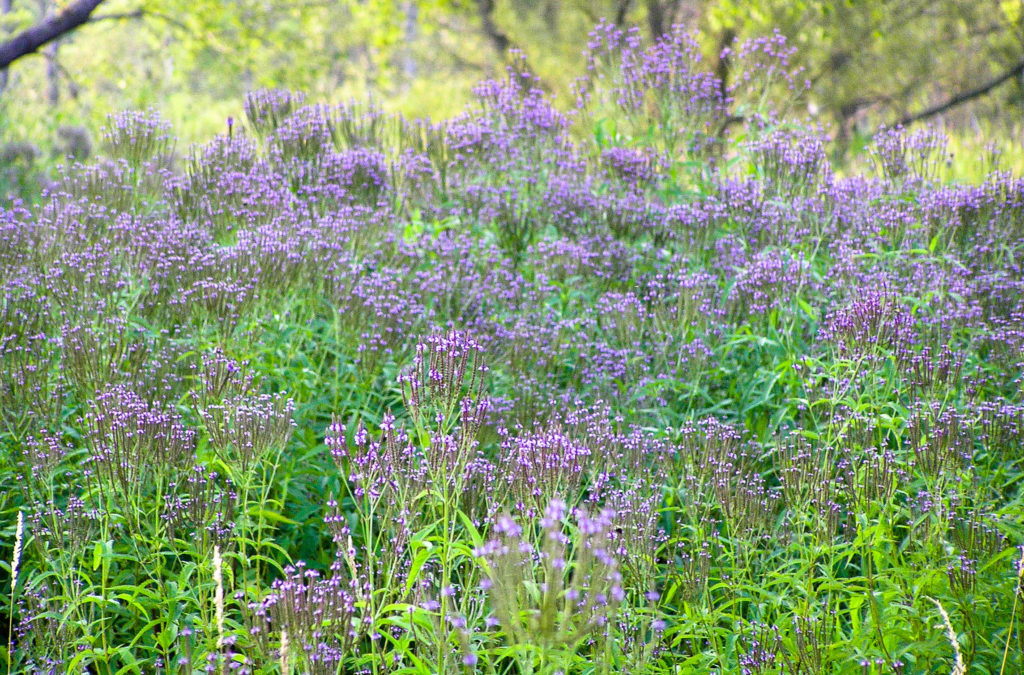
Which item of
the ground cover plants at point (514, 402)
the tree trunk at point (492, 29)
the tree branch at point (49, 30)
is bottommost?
the ground cover plants at point (514, 402)

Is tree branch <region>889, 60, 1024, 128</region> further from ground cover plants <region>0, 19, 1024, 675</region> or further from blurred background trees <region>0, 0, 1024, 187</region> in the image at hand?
ground cover plants <region>0, 19, 1024, 675</region>

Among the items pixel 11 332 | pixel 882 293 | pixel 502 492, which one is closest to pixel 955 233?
pixel 882 293

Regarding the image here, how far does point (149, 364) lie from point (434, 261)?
1.65m

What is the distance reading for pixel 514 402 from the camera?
4062mm

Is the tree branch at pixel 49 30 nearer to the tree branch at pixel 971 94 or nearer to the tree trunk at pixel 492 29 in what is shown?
the tree trunk at pixel 492 29

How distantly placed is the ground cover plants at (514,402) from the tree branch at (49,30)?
3187 mm

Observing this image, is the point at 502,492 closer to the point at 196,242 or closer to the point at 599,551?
the point at 599,551

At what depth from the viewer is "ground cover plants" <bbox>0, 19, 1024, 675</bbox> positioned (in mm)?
2842

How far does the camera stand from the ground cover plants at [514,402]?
9.32 feet

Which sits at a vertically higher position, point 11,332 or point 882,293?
point 882,293

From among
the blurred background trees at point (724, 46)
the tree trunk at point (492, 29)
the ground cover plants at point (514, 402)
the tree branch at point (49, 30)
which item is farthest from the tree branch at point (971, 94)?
the tree branch at point (49, 30)

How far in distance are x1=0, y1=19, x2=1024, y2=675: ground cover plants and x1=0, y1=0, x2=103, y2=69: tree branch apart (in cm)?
319

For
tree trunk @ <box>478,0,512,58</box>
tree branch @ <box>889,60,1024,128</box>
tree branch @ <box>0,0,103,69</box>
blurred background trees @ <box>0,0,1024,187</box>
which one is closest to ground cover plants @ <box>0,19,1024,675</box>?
tree branch @ <box>0,0,103,69</box>

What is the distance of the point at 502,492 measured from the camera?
3352 millimetres
